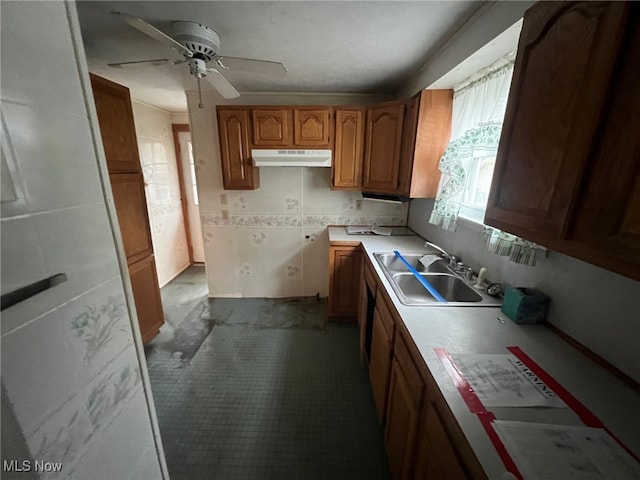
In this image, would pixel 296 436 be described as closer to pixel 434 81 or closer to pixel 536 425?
pixel 536 425

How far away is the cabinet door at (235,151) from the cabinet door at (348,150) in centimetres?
84

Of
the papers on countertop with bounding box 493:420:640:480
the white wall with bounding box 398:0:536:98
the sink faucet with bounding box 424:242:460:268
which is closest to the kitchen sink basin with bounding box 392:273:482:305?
the sink faucet with bounding box 424:242:460:268

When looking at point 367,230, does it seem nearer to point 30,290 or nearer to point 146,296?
point 146,296

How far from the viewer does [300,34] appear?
56.1 inches

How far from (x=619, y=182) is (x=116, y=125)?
243 cm

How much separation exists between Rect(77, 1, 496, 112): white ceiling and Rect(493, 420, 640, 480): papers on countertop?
1.66 meters

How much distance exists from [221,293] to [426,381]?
9.01 ft

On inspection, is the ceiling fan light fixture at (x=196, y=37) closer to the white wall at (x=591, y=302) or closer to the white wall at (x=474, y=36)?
the white wall at (x=474, y=36)

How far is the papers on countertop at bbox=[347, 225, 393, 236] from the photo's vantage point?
8.46ft

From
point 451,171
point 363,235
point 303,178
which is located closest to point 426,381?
point 451,171

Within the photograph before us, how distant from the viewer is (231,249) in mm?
2943

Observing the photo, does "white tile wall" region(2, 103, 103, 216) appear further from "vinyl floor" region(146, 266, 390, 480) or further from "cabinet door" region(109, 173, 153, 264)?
"vinyl floor" region(146, 266, 390, 480)

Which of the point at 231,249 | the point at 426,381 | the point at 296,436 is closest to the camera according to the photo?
the point at 426,381

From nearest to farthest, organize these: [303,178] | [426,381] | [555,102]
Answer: [555,102], [426,381], [303,178]
